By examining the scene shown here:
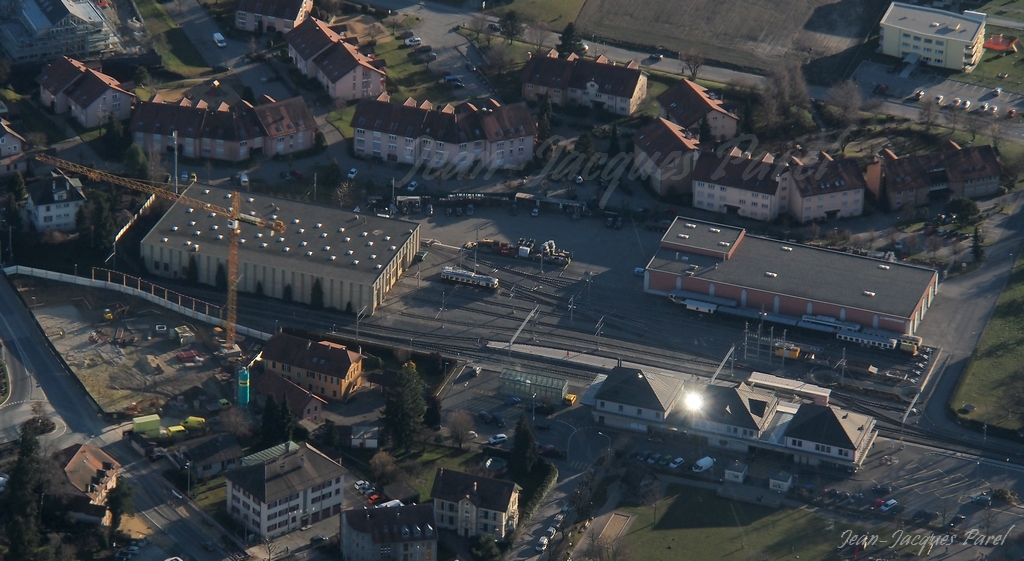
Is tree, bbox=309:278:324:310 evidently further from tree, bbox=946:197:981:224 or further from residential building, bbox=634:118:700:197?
tree, bbox=946:197:981:224

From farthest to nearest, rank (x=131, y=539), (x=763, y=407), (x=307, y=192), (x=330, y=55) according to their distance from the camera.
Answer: (x=330, y=55) < (x=307, y=192) < (x=763, y=407) < (x=131, y=539)

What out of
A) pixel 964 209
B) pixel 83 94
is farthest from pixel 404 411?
pixel 83 94

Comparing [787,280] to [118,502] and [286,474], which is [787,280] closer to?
[286,474]

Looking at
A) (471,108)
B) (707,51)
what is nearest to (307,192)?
(471,108)

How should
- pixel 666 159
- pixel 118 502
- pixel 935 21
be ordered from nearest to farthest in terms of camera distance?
pixel 118 502, pixel 666 159, pixel 935 21

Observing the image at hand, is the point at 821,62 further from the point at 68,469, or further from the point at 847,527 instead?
the point at 68,469

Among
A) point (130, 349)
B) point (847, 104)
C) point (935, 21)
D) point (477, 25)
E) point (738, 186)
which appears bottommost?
point (130, 349)

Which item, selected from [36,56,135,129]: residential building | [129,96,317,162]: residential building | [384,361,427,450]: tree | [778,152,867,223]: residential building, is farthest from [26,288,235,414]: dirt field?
[778,152,867,223]: residential building

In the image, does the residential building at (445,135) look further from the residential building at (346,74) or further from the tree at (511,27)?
the tree at (511,27)
